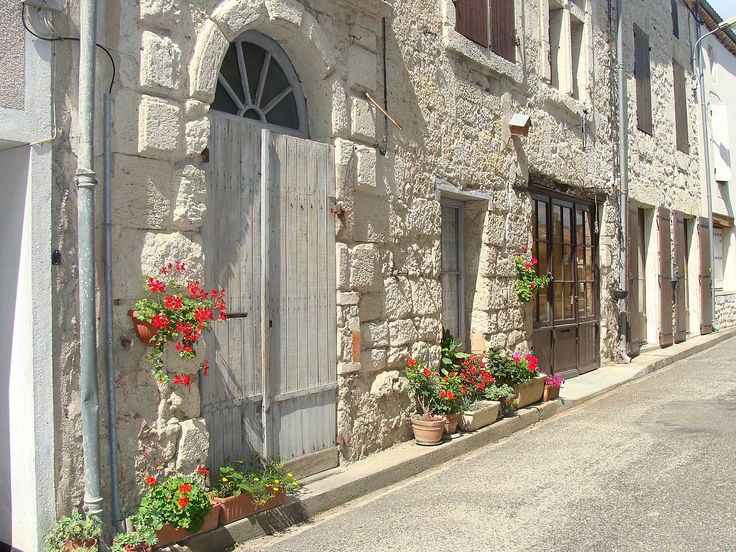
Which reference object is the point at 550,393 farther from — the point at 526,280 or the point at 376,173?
the point at 376,173

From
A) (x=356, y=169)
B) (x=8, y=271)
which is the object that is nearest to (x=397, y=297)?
(x=356, y=169)

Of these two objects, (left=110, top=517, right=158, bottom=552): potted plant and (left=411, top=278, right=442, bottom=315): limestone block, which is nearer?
(left=110, top=517, right=158, bottom=552): potted plant

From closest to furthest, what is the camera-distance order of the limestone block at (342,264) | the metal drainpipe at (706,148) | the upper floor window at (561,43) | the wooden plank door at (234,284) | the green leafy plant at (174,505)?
the green leafy plant at (174,505) < the wooden plank door at (234,284) < the limestone block at (342,264) < the upper floor window at (561,43) < the metal drainpipe at (706,148)

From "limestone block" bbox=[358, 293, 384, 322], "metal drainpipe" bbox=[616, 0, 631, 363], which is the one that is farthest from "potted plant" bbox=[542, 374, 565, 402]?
"metal drainpipe" bbox=[616, 0, 631, 363]

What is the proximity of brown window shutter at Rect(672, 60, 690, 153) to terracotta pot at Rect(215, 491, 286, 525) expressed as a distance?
39.2ft

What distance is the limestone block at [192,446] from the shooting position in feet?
13.2

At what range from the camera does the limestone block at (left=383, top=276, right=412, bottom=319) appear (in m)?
5.91

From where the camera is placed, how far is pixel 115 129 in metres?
3.84

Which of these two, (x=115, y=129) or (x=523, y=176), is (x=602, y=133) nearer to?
(x=523, y=176)

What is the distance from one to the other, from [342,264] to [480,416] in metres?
2.06

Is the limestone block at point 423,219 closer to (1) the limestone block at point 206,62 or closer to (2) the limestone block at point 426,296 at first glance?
(2) the limestone block at point 426,296

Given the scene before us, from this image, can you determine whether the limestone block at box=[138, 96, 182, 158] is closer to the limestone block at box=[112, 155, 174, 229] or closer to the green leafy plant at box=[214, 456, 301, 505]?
the limestone block at box=[112, 155, 174, 229]

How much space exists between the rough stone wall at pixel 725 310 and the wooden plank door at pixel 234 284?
Answer: 43.7 ft

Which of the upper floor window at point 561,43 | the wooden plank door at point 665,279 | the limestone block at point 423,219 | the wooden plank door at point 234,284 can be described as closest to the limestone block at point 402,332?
the limestone block at point 423,219
